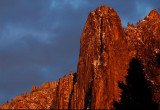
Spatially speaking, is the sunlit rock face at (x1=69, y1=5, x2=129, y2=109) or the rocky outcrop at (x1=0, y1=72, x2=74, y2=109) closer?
the sunlit rock face at (x1=69, y1=5, x2=129, y2=109)

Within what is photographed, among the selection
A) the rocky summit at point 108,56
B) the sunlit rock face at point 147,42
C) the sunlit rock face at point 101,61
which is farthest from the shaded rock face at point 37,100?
the sunlit rock face at point 147,42

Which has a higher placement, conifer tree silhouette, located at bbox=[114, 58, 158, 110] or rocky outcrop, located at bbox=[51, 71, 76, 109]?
rocky outcrop, located at bbox=[51, 71, 76, 109]

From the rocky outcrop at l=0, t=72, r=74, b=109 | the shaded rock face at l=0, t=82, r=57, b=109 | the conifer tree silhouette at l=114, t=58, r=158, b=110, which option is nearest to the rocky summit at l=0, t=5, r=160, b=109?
the rocky outcrop at l=0, t=72, r=74, b=109

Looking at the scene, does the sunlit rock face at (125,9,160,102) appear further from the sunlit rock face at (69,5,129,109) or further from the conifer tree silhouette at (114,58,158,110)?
the conifer tree silhouette at (114,58,158,110)

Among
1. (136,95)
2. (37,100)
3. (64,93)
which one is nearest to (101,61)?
(64,93)

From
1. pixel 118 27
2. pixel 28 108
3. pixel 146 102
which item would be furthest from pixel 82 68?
pixel 146 102

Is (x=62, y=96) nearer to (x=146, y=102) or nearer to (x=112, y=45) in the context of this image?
(x=112, y=45)

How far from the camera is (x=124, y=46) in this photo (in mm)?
97938

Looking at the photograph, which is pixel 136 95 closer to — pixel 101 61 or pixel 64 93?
pixel 101 61

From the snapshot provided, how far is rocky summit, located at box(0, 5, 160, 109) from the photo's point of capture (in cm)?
8869

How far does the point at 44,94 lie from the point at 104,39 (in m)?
61.1

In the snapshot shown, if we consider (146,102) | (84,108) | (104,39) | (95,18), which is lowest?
(146,102)

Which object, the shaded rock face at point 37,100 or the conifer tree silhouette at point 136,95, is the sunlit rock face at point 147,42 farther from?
the shaded rock face at point 37,100

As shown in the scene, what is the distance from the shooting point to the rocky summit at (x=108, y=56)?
3492 inches
